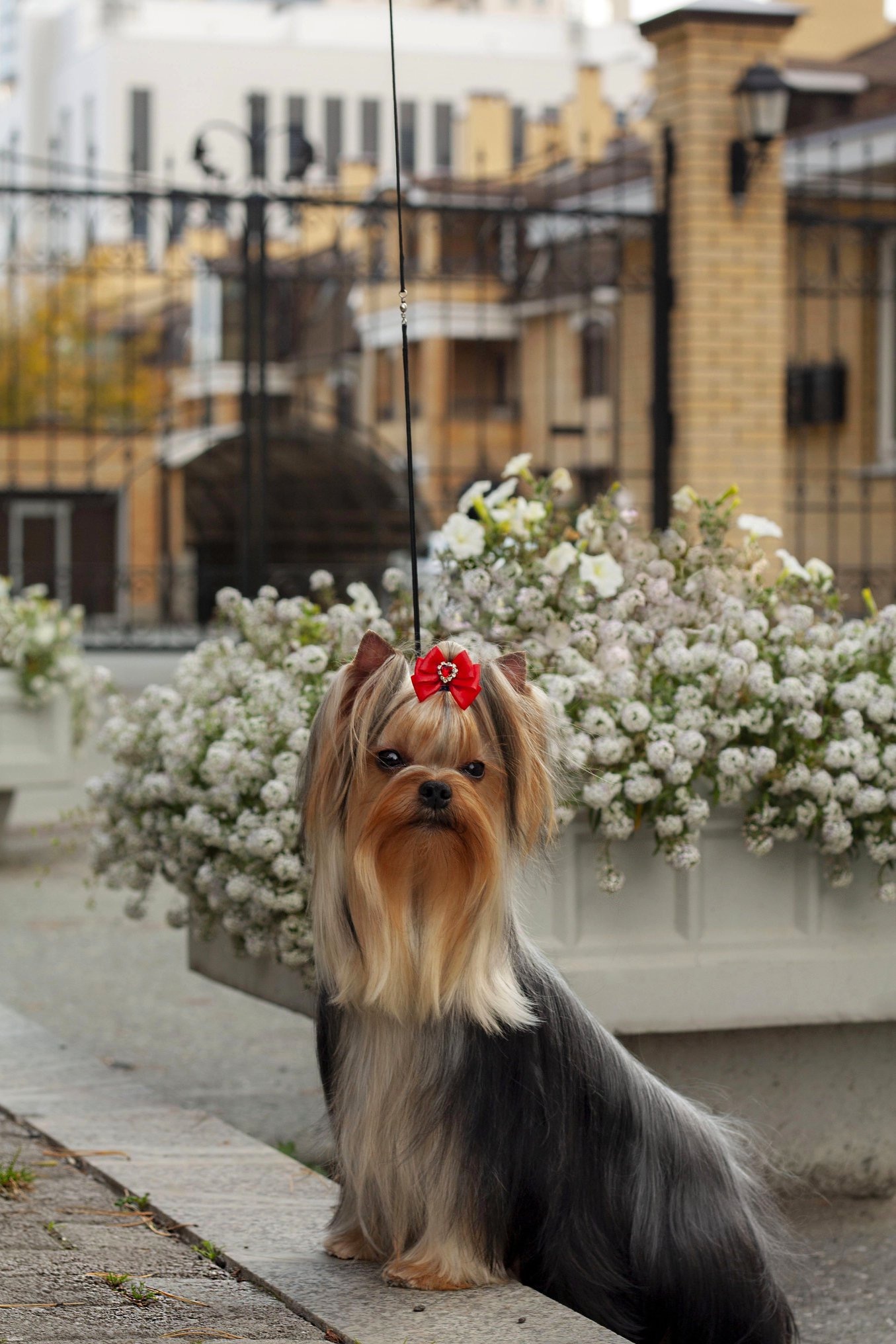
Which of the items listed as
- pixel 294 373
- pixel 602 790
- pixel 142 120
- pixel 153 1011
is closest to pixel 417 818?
pixel 602 790

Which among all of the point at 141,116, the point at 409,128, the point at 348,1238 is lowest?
the point at 348,1238

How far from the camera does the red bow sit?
Answer: 3.01 metres

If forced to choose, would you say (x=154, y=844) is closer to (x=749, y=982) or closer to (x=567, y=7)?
(x=749, y=982)

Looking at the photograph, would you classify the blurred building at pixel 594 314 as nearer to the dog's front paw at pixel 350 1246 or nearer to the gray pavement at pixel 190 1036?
the gray pavement at pixel 190 1036

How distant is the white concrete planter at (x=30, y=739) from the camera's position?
31.3 feet

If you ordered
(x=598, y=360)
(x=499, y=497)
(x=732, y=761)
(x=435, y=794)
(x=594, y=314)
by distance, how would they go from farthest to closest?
1. (x=598, y=360)
2. (x=594, y=314)
3. (x=499, y=497)
4. (x=732, y=761)
5. (x=435, y=794)

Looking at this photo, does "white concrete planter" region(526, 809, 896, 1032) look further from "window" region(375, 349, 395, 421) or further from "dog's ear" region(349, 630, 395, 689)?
"window" region(375, 349, 395, 421)

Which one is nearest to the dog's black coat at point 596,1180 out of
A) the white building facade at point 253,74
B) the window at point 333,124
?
the white building facade at point 253,74

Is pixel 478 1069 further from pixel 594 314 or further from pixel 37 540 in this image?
pixel 37 540

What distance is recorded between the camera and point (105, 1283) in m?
3.49

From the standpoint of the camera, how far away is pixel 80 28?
262 ft

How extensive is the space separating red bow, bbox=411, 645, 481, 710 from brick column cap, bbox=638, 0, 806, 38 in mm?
9812

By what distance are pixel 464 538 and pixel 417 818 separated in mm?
1947

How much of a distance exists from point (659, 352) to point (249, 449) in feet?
8.72
